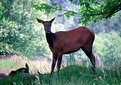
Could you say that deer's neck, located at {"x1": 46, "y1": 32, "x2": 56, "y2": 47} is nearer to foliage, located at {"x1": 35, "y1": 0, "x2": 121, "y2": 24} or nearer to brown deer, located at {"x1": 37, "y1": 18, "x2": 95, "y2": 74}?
brown deer, located at {"x1": 37, "y1": 18, "x2": 95, "y2": 74}

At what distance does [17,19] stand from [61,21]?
204 ft

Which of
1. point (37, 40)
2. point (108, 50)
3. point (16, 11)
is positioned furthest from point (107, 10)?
point (108, 50)

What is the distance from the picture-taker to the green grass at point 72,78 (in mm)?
7970

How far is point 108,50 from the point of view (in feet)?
193

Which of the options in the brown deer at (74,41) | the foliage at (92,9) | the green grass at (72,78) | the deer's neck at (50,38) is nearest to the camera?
the green grass at (72,78)

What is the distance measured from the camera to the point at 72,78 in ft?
27.0

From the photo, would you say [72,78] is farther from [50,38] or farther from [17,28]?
[17,28]

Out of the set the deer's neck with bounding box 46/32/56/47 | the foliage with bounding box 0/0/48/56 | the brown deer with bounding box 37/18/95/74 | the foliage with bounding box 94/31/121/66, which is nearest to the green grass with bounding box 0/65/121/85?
the brown deer with bounding box 37/18/95/74

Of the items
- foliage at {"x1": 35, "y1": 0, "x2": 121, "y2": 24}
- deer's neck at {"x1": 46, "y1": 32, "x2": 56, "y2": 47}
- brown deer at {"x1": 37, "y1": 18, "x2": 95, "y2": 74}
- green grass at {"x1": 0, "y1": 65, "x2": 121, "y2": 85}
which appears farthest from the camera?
brown deer at {"x1": 37, "y1": 18, "x2": 95, "y2": 74}

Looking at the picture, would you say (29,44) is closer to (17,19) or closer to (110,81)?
(17,19)

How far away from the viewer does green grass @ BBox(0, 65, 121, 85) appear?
7970mm

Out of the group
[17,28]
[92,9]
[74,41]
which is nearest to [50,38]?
[74,41]

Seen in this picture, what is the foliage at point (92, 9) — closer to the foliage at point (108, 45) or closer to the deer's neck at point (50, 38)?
the deer's neck at point (50, 38)

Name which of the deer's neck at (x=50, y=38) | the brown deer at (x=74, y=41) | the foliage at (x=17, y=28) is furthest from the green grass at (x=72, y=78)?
the foliage at (x=17, y=28)
